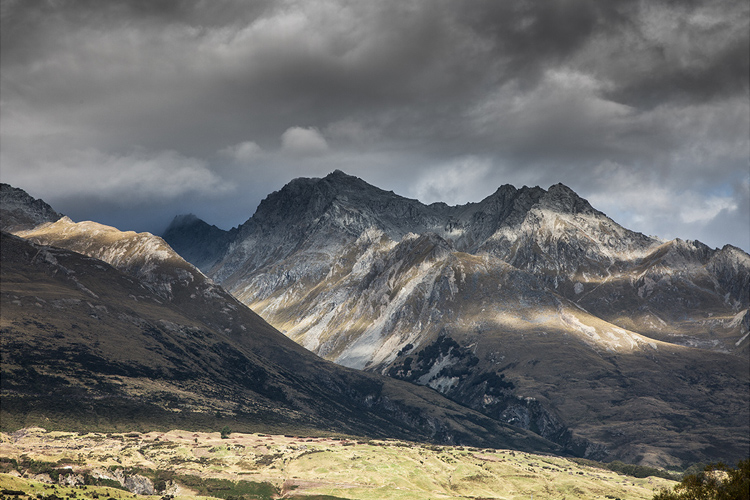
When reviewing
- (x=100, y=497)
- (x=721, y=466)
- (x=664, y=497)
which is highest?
(x=721, y=466)

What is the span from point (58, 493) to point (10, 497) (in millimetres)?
18938

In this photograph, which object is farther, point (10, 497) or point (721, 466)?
point (10, 497)

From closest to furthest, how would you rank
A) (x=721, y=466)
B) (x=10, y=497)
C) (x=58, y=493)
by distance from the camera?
(x=721, y=466)
(x=10, y=497)
(x=58, y=493)

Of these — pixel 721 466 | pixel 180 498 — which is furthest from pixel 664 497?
pixel 180 498

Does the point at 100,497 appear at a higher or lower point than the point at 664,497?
lower

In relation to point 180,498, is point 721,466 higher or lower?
higher

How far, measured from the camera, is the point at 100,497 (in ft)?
573

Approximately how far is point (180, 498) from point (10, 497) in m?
54.0

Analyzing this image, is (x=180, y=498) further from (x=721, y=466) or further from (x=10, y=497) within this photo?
(x=721, y=466)

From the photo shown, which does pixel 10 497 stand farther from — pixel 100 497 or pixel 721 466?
pixel 721 466

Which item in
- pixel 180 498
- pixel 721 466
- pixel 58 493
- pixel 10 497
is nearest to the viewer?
pixel 721 466

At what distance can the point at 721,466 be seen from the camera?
121750 mm

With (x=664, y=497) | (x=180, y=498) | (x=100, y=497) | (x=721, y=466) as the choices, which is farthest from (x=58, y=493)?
(x=721, y=466)

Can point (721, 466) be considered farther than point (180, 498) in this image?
No
